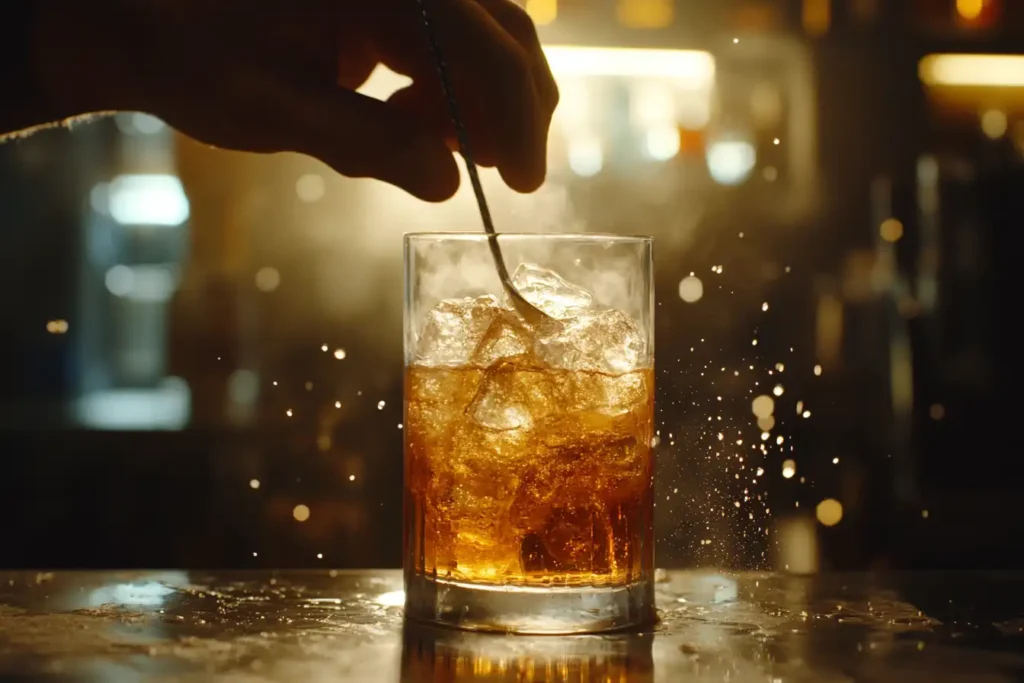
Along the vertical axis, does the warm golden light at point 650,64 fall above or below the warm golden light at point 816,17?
below

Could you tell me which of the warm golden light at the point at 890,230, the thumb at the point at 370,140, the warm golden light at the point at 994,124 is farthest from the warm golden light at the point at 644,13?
the thumb at the point at 370,140

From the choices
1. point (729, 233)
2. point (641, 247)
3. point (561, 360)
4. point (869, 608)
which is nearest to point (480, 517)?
point (561, 360)

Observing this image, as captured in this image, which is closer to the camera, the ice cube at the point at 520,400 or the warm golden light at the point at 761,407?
the ice cube at the point at 520,400

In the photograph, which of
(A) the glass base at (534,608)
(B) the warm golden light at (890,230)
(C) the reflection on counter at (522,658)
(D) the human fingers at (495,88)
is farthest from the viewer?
(B) the warm golden light at (890,230)

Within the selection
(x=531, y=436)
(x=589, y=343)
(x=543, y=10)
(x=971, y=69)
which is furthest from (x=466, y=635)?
(x=971, y=69)

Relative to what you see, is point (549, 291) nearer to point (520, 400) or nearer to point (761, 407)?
point (520, 400)

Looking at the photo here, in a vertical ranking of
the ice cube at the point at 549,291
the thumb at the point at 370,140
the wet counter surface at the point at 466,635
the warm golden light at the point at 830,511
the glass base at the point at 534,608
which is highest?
the thumb at the point at 370,140

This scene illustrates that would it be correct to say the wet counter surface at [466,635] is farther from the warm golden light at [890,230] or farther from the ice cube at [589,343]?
the warm golden light at [890,230]
